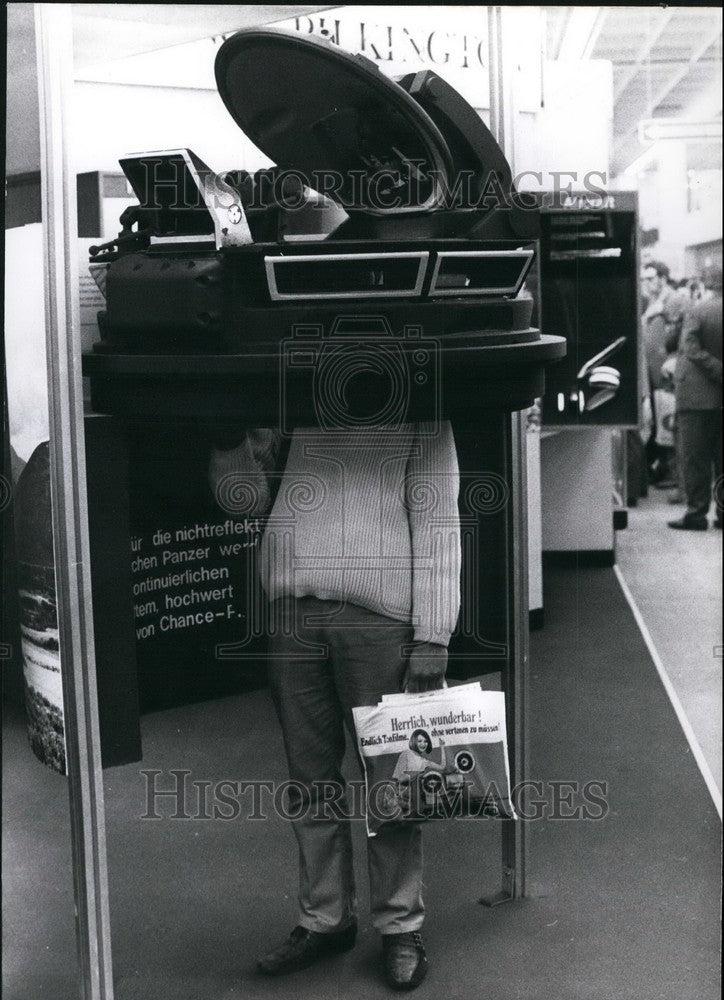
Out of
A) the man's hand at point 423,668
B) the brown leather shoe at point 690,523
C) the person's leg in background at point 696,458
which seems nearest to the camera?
the man's hand at point 423,668

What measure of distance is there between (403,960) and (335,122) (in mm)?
1634

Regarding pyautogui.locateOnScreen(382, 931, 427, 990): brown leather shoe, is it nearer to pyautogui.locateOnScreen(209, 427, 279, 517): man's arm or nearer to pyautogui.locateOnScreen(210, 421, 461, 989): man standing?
pyautogui.locateOnScreen(210, 421, 461, 989): man standing

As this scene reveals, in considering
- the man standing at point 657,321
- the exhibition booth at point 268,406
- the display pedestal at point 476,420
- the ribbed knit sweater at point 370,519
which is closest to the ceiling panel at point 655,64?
the exhibition booth at point 268,406

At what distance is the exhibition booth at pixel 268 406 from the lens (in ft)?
7.52

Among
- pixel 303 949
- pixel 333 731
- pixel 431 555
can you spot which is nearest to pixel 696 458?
pixel 431 555

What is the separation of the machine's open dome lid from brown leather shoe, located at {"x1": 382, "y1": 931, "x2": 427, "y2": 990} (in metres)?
1.43

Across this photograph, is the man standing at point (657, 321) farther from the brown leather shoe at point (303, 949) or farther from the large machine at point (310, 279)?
the brown leather shoe at point (303, 949)

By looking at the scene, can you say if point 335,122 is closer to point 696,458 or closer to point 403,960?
point 696,458

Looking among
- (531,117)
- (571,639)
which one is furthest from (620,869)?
(531,117)

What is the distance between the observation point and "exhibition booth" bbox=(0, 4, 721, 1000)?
229cm

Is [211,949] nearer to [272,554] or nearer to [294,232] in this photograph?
[272,554]

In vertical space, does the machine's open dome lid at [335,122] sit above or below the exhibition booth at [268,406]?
above

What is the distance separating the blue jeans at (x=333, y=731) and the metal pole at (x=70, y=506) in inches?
15.4

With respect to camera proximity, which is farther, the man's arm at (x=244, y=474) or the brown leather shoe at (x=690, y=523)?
the brown leather shoe at (x=690, y=523)
